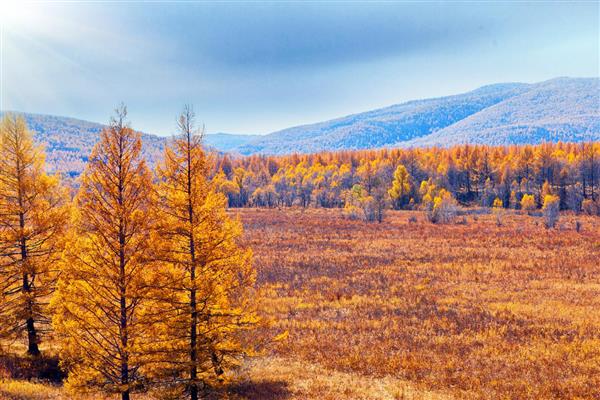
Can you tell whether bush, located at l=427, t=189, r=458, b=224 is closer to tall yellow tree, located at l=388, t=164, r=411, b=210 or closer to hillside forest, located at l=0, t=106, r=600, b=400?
tall yellow tree, located at l=388, t=164, r=411, b=210

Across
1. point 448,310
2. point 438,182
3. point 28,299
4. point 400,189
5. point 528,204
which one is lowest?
point 448,310

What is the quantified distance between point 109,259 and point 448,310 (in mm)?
20818

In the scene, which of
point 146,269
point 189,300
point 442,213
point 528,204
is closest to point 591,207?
point 528,204

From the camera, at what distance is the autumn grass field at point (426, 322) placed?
1532cm

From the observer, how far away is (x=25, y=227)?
55.7 feet

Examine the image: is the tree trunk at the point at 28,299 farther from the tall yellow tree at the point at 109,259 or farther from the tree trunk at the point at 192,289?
the tree trunk at the point at 192,289

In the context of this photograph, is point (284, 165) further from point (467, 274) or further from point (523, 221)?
point (467, 274)

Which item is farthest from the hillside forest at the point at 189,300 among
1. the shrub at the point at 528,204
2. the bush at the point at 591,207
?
the shrub at the point at 528,204

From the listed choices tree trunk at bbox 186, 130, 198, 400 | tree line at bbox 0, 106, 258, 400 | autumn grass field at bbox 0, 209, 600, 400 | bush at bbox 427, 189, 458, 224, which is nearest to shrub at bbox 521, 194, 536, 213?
bush at bbox 427, 189, 458, 224

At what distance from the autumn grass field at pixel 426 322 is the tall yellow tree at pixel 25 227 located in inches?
119

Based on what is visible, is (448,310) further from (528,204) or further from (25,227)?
(528,204)

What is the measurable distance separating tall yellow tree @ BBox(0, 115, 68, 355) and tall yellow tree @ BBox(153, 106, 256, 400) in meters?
7.23

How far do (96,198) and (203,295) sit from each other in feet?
13.2

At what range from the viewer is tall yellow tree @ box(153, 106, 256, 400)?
Result: 12.0 meters
